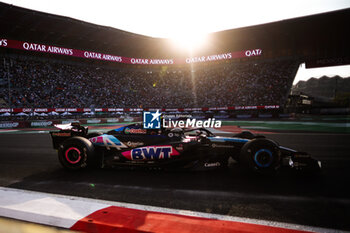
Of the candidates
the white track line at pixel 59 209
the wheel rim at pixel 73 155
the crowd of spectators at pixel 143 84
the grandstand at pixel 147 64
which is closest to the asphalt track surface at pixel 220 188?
the white track line at pixel 59 209

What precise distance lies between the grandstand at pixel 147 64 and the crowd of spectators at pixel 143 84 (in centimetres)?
12

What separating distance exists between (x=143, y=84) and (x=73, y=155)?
3520 centimetres

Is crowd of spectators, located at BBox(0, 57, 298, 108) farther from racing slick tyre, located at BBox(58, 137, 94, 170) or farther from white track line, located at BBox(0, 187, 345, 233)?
white track line, located at BBox(0, 187, 345, 233)

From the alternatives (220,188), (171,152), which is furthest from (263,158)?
(171,152)

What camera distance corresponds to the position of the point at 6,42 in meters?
25.8

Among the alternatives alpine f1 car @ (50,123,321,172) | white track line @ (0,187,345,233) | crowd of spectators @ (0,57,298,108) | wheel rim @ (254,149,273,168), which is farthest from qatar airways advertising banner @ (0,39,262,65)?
wheel rim @ (254,149,273,168)

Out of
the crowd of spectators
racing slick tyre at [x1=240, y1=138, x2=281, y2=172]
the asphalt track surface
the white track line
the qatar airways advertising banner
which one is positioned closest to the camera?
the white track line

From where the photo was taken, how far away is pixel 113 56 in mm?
36031

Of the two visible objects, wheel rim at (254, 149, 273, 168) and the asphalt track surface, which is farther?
wheel rim at (254, 149, 273, 168)

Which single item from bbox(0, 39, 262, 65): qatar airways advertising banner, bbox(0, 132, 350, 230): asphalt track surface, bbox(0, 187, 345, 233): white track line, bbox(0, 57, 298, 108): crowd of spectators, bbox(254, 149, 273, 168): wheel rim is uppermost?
bbox(0, 39, 262, 65): qatar airways advertising banner

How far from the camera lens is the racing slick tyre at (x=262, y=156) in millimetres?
3998

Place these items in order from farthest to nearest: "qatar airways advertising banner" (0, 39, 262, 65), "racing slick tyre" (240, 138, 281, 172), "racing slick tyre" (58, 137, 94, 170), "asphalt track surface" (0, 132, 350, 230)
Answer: "qatar airways advertising banner" (0, 39, 262, 65), "racing slick tyre" (58, 137, 94, 170), "racing slick tyre" (240, 138, 281, 172), "asphalt track surface" (0, 132, 350, 230)

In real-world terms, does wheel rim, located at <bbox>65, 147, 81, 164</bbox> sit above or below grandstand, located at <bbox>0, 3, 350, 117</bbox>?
below

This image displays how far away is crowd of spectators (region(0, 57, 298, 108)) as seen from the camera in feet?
91.1
